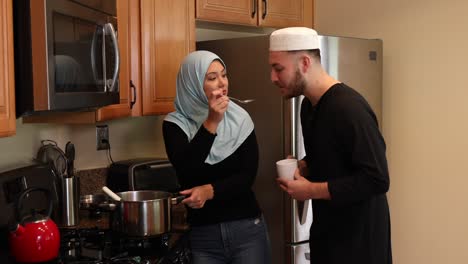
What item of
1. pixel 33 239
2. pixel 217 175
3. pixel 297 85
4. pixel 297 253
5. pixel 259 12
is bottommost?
pixel 297 253

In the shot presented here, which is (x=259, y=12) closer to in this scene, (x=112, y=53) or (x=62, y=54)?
(x=112, y=53)

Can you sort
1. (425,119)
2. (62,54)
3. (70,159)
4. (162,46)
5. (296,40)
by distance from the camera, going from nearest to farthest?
(62,54) < (296,40) < (70,159) < (162,46) < (425,119)

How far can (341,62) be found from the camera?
2.87 metres

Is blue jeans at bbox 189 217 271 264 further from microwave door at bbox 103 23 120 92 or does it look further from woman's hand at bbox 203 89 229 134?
microwave door at bbox 103 23 120 92

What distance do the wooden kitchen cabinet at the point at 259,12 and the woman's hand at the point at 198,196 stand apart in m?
0.98

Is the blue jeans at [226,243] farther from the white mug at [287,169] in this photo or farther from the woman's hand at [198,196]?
the white mug at [287,169]

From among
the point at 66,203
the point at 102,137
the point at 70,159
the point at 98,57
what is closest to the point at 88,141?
the point at 102,137

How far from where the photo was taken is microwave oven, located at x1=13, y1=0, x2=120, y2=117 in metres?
1.63

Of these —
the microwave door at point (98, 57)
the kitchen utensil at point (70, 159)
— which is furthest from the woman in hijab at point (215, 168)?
the kitchen utensil at point (70, 159)

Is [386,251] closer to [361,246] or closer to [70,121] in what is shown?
[361,246]

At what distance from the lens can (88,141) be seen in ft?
9.13

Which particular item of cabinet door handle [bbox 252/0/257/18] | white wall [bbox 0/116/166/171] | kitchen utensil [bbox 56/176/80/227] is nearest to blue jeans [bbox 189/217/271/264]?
kitchen utensil [bbox 56/176/80/227]

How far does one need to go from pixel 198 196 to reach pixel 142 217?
20 cm

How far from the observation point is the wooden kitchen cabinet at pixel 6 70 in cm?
151
